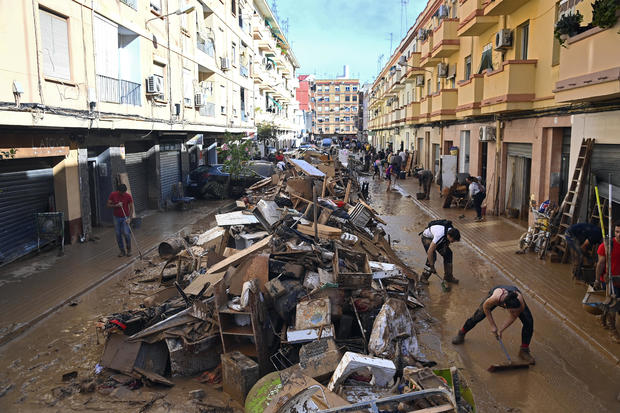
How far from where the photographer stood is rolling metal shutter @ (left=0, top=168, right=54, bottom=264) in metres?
11.3

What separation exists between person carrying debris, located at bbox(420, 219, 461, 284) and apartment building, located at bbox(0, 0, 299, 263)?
28.5ft

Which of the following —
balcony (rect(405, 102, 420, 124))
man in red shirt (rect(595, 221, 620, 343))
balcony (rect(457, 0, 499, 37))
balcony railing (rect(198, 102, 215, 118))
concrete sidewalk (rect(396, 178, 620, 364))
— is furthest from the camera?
balcony (rect(405, 102, 420, 124))

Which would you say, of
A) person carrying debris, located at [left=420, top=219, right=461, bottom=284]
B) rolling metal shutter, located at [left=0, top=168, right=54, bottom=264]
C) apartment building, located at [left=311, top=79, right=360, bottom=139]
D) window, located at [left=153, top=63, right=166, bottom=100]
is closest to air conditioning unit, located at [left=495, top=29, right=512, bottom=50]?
person carrying debris, located at [left=420, top=219, right=461, bottom=284]

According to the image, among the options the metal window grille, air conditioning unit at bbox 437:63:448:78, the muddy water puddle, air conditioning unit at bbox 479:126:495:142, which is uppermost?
the metal window grille

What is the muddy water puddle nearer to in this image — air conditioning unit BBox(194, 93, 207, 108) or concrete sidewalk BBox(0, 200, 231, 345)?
concrete sidewalk BBox(0, 200, 231, 345)

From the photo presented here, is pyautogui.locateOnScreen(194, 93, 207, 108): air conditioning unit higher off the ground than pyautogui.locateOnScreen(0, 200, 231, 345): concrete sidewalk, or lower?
higher

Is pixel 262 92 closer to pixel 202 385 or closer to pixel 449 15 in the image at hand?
pixel 449 15

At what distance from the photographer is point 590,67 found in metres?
9.44

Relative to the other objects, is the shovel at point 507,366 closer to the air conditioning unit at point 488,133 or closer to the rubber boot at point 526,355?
the rubber boot at point 526,355

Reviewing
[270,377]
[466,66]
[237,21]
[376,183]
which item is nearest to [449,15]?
[466,66]

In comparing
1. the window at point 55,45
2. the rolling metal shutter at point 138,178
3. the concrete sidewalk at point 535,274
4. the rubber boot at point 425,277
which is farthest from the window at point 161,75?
the rubber boot at point 425,277

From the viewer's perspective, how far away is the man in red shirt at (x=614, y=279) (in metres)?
7.10

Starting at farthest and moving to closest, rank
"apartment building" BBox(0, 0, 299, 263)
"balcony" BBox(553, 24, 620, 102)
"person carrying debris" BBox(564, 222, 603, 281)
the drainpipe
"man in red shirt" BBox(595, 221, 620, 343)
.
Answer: the drainpipe, "apartment building" BBox(0, 0, 299, 263), "person carrying debris" BBox(564, 222, 603, 281), "balcony" BBox(553, 24, 620, 102), "man in red shirt" BBox(595, 221, 620, 343)

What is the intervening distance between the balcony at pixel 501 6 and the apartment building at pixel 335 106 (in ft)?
336
